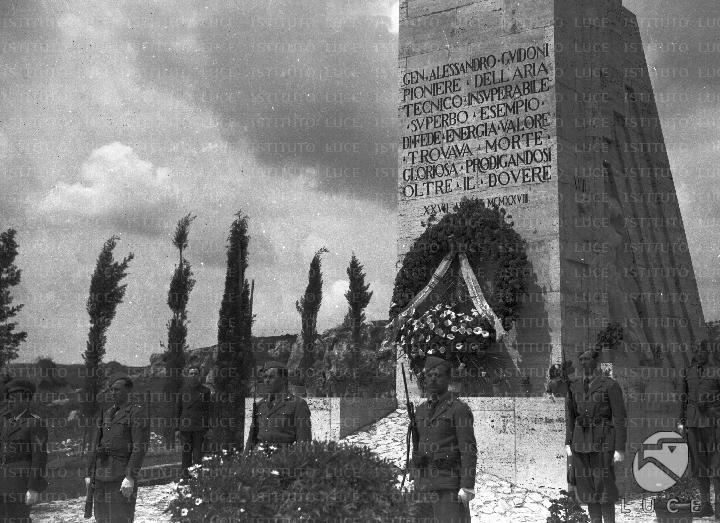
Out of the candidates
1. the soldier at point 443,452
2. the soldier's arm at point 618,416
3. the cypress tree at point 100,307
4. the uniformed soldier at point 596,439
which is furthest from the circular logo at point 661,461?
the cypress tree at point 100,307

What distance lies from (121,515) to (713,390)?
23.5 ft

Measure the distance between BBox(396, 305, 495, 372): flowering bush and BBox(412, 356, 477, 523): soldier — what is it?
956 cm

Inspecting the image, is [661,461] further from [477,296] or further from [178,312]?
[178,312]

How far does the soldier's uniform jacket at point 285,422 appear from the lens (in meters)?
8.55

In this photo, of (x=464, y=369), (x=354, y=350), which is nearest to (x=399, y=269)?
(x=464, y=369)

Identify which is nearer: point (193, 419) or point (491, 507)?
point (491, 507)

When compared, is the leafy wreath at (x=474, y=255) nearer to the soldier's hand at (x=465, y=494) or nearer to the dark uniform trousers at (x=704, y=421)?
the dark uniform trousers at (x=704, y=421)

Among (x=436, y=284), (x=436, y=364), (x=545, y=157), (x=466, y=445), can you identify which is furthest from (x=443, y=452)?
(x=545, y=157)

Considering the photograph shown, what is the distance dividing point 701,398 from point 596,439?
7.72 feet

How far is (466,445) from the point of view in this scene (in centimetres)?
724

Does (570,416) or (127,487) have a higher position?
(570,416)

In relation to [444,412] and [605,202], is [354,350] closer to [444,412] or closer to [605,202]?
[605,202]

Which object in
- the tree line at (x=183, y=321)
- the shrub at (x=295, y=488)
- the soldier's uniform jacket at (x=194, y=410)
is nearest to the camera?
the shrub at (x=295, y=488)

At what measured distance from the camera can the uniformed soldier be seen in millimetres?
9281
